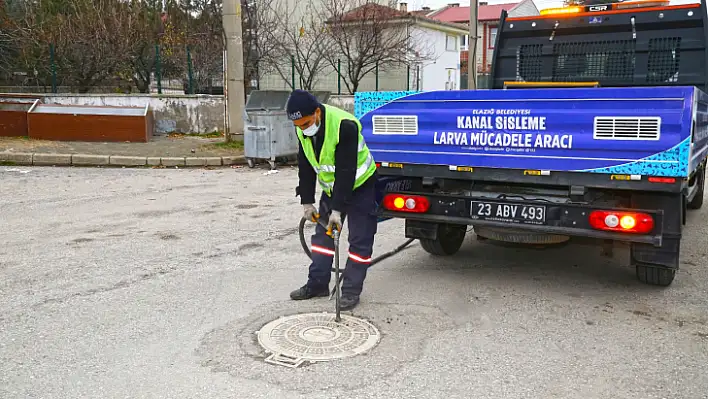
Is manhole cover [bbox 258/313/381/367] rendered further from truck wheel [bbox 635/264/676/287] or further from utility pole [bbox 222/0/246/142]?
utility pole [bbox 222/0/246/142]

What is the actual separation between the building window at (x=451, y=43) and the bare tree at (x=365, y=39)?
347 inches

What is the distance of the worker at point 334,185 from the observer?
4.40 metres

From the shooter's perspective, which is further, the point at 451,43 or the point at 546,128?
the point at 451,43

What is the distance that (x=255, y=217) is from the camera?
7.87m

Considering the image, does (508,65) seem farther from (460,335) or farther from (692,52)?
(460,335)

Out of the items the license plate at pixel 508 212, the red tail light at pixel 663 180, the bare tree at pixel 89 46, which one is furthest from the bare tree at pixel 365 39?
the red tail light at pixel 663 180

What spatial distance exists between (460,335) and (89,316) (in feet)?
8.16

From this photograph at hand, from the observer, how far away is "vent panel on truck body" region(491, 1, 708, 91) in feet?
21.6

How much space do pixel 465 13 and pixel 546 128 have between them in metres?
55.2

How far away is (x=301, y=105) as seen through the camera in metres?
4.33

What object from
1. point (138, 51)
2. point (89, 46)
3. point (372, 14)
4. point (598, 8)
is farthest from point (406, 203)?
point (372, 14)

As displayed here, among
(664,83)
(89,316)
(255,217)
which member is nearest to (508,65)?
(664,83)

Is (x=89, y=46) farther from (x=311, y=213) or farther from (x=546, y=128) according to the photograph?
(x=546, y=128)

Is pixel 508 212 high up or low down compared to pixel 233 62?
down
